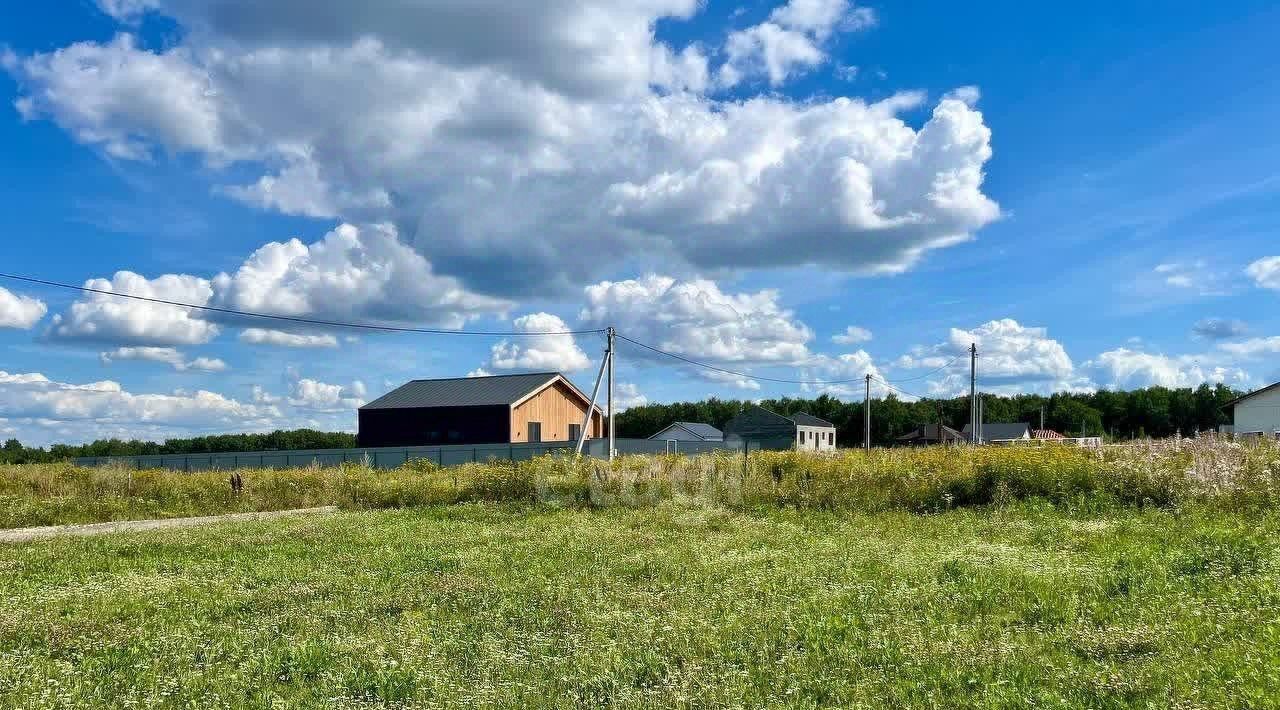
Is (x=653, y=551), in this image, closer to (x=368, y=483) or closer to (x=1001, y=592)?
(x=1001, y=592)

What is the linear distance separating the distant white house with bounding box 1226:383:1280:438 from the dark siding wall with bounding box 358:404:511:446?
39.5 meters

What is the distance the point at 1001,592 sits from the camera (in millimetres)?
7562

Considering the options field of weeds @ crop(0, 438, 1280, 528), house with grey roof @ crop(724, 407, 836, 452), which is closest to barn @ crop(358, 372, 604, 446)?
house with grey roof @ crop(724, 407, 836, 452)

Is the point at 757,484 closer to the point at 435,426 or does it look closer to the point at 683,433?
the point at 435,426

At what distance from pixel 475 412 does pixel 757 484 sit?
30.7 metres

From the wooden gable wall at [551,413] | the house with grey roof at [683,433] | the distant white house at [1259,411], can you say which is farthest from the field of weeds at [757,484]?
the house with grey roof at [683,433]

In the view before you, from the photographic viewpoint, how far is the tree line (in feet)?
291

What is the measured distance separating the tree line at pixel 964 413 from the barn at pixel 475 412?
138ft

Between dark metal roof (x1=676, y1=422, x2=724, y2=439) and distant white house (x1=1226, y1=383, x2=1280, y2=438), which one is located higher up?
distant white house (x1=1226, y1=383, x2=1280, y2=438)

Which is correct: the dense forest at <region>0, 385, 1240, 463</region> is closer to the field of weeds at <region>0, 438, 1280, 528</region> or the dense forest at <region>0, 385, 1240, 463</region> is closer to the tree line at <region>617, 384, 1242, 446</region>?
the tree line at <region>617, 384, 1242, 446</region>

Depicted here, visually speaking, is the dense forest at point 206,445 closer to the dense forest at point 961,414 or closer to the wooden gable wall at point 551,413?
the dense forest at point 961,414

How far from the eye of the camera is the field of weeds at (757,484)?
14.1m

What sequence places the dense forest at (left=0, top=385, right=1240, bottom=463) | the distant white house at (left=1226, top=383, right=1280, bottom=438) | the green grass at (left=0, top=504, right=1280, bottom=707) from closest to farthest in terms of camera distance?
the green grass at (left=0, top=504, right=1280, bottom=707), the distant white house at (left=1226, top=383, right=1280, bottom=438), the dense forest at (left=0, top=385, right=1240, bottom=463)

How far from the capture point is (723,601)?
7.68 meters
